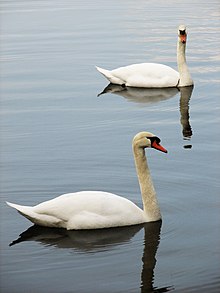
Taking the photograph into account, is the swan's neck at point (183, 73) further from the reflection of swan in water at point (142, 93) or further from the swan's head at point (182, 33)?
the swan's head at point (182, 33)

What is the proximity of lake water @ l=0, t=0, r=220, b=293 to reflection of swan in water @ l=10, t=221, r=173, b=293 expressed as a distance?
0.04 feet

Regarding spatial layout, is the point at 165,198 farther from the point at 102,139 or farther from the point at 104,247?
the point at 102,139

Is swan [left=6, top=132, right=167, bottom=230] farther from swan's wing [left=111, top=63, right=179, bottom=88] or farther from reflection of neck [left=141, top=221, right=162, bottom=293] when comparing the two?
swan's wing [left=111, top=63, right=179, bottom=88]

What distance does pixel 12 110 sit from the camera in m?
15.1

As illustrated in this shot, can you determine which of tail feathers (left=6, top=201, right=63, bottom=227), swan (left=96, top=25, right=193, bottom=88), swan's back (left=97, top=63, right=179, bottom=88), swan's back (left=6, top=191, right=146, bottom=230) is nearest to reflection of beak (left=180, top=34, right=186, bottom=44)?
swan (left=96, top=25, right=193, bottom=88)

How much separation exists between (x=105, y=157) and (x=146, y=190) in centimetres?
227

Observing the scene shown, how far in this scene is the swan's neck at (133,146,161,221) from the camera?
30.7 feet

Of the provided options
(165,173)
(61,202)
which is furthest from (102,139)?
(61,202)

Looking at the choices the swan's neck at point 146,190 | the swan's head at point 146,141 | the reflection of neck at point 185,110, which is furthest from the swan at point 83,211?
the reflection of neck at point 185,110

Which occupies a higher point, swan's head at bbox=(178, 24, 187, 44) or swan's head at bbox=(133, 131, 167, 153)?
swan's head at bbox=(178, 24, 187, 44)

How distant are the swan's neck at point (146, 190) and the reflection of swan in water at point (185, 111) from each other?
2.88 m

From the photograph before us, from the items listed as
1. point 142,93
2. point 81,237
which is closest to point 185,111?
point 142,93

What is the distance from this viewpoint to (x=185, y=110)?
14906mm

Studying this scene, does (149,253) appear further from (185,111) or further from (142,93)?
(142,93)
